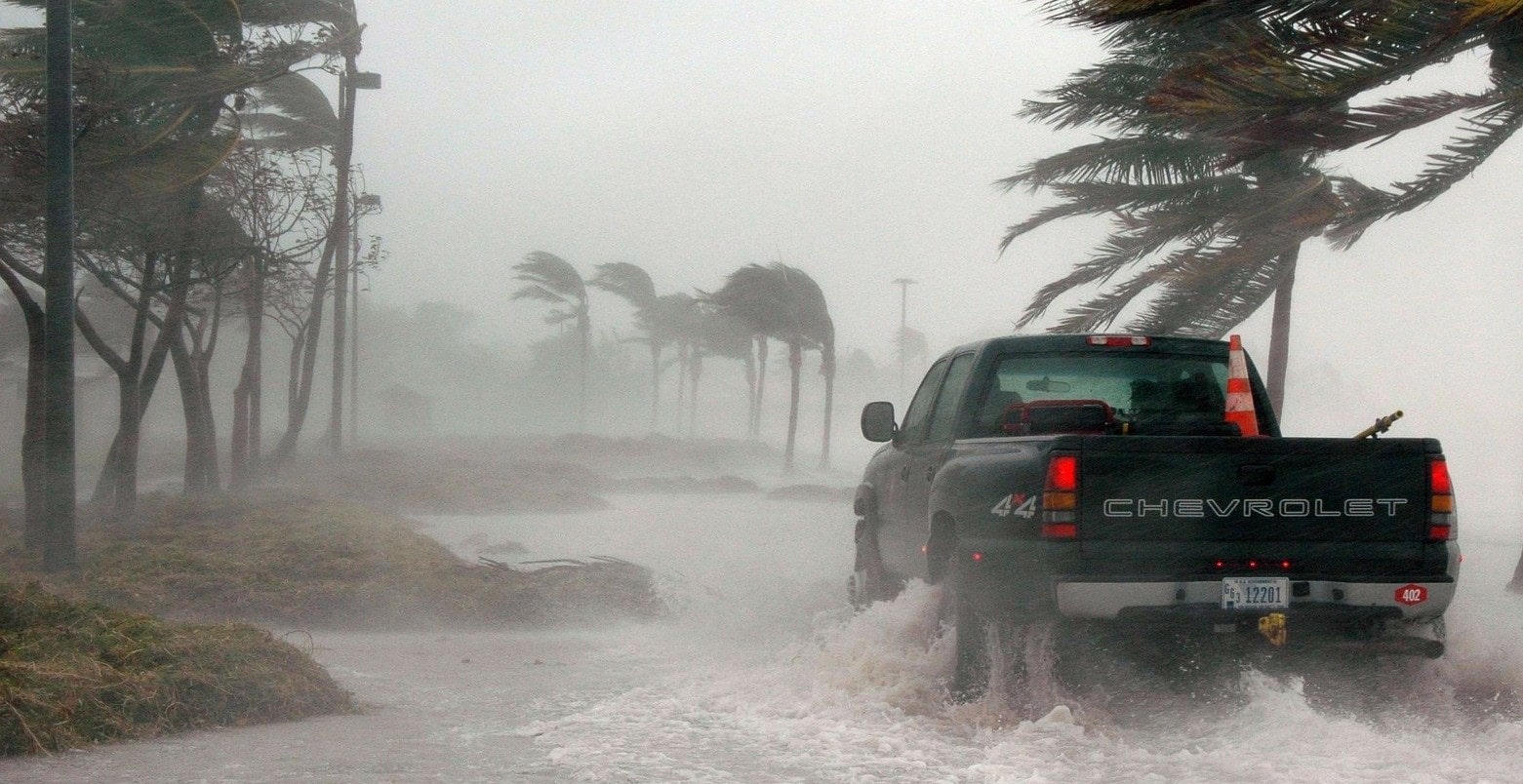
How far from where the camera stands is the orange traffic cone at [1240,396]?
23.4 ft

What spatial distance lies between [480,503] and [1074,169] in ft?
41.9

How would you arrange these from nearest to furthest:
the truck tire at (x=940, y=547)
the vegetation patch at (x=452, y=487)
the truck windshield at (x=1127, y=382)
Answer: the truck tire at (x=940, y=547) → the truck windshield at (x=1127, y=382) → the vegetation patch at (x=452, y=487)

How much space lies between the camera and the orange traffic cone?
7145mm

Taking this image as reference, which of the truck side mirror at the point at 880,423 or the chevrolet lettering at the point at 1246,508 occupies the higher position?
the truck side mirror at the point at 880,423

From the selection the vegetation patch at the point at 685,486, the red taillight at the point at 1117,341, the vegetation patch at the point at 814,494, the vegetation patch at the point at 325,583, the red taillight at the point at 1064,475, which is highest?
the red taillight at the point at 1117,341

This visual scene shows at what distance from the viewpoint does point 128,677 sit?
659cm

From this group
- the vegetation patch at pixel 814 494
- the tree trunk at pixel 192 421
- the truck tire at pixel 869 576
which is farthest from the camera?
the vegetation patch at pixel 814 494

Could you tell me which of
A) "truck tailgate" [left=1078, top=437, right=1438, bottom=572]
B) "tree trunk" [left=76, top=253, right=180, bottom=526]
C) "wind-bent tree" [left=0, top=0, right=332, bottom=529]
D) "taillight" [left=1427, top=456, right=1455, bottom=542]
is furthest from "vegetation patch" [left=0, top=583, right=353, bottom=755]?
"tree trunk" [left=76, top=253, right=180, bottom=526]

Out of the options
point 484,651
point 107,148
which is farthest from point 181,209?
point 484,651

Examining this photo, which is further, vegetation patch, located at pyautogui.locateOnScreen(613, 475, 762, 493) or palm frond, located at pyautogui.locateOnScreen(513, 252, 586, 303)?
palm frond, located at pyautogui.locateOnScreen(513, 252, 586, 303)

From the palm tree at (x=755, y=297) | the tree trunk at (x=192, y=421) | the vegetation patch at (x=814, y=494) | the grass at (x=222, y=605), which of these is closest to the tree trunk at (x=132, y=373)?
the grass at (x=222, y=605)

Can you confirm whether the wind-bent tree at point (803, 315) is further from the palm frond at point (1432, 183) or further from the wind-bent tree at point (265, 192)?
the palm frond at point (1432, 183)

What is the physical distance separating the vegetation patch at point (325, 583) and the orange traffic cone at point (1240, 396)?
627 centimetres

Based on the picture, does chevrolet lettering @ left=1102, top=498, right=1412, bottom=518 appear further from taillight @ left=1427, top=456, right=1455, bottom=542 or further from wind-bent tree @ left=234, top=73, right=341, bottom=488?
wind-bent tree @ left=234, top=73, right=341, bottom=488
